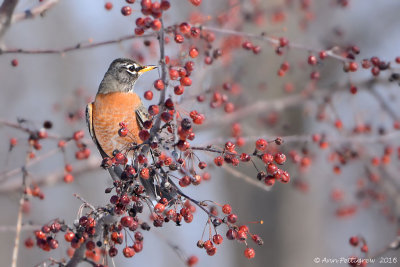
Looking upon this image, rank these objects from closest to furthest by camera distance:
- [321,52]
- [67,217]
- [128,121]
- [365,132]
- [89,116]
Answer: [321,52] → [128,121] → [89,116] → [365,132] → [67,217]

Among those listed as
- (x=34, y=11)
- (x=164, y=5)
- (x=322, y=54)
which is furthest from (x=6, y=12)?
(x=322, y=54)

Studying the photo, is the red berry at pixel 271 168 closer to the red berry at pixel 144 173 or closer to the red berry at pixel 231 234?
the red berry at pixel 231 234

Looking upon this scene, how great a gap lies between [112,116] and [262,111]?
2135 millimetres

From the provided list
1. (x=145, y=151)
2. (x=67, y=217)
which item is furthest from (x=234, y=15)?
(x=67, y=217)

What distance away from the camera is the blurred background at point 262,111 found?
5.26 m

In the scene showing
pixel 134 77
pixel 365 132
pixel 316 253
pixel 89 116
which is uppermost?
pixel 134 77

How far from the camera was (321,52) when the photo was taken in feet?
12.0

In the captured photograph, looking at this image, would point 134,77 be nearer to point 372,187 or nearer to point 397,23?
point 372,187

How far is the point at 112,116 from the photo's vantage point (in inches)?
172

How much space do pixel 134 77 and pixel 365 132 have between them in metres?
2.41

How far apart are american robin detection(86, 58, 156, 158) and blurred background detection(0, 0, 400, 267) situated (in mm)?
221

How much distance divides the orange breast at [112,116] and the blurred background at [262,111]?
0.83 ft

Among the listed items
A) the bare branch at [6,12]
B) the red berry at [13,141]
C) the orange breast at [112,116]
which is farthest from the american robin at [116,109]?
the bare branch at [6,12]

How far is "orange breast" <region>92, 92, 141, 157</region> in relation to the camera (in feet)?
14.1
